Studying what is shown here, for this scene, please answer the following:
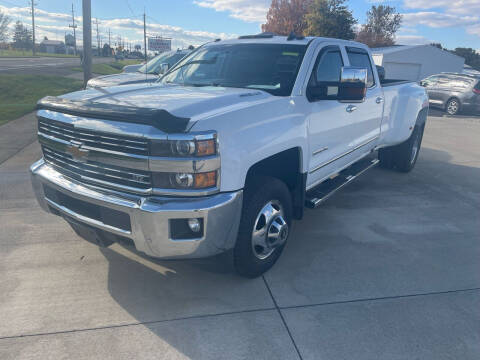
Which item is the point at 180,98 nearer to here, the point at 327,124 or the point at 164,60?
the point at 327,124

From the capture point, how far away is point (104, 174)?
2.84 m

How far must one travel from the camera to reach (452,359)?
103 inches

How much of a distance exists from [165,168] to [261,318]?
52.0 inches

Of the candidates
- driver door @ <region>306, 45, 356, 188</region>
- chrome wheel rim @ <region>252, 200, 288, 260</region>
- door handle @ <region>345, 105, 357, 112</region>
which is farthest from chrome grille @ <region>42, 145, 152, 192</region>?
door handle @ <region>345, 105, 357, 112</region>

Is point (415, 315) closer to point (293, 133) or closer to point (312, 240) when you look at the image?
point (312, 240)

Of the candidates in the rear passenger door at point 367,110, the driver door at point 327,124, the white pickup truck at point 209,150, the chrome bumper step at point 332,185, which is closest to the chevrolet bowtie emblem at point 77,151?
the white pickup truck at point 209,150

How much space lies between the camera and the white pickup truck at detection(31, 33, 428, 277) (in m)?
2.62

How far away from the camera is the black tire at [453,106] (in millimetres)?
16539

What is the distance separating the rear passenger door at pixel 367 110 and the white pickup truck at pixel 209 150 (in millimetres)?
312

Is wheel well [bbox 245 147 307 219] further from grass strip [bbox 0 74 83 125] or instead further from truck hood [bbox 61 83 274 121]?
grass strip [bbox 0 74 83 125]

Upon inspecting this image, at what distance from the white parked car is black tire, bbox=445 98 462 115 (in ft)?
39.3

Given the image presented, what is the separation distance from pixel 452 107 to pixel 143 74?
44.2ft

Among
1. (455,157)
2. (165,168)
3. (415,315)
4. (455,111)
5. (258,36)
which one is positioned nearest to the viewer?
(165,168)

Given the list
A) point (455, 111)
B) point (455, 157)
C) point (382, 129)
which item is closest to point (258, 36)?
point (382, 129)
